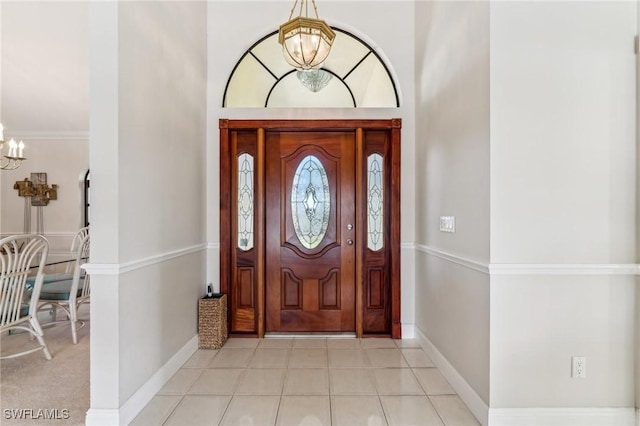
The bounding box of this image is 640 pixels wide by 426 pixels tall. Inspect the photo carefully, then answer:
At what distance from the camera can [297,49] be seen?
99.0 inches

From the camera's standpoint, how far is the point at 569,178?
198 centimetres

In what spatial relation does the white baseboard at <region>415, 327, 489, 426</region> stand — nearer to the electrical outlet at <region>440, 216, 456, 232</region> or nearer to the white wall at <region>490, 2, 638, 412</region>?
the white wall at <region>490, 2, 638, 412</region>

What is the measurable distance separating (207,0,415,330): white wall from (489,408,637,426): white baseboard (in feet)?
5.20

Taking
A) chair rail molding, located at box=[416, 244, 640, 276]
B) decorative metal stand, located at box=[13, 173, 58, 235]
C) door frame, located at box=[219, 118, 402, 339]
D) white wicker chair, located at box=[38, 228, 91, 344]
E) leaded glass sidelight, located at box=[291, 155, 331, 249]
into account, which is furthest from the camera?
decorative metal stand, located at box=[13, 173, 58, 235]

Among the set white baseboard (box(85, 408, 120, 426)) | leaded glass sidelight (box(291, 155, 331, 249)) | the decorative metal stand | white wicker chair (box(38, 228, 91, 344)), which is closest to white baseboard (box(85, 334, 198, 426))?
white baseboard (box(85, 408, 120, 426))

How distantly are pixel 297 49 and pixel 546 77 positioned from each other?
5.12 feet

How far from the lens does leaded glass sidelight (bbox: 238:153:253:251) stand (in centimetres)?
367

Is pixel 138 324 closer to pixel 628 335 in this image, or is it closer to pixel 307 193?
pixel 307 193

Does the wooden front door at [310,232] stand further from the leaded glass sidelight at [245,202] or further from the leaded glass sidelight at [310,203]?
the leaded glass sidelight at [245,202]

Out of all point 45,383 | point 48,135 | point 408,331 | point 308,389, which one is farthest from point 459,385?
point 48,135

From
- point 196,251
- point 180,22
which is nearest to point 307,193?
point 196,251

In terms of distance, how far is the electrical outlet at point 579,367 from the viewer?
2.00 meters

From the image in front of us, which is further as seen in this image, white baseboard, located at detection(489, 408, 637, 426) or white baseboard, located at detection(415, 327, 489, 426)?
white baseboard, located at detection(415, 327, 489, 426)

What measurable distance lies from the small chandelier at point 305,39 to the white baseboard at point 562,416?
2505 mm
